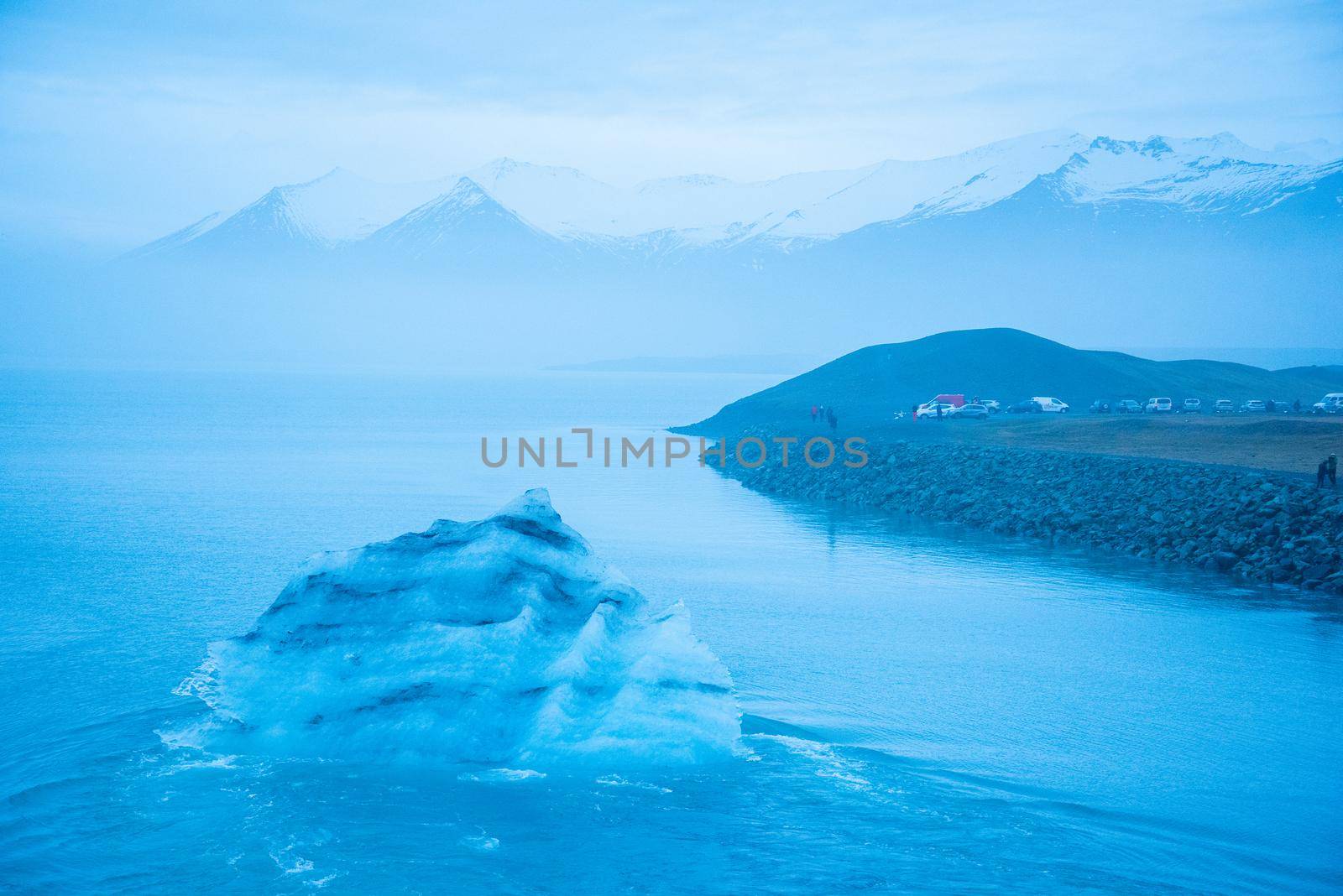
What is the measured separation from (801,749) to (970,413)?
191 feet

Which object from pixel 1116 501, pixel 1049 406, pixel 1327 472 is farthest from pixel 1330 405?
pixel 1327 472

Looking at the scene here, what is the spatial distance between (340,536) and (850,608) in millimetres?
18474

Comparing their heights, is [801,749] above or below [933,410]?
below

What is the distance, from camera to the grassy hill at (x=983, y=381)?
88.2 metres

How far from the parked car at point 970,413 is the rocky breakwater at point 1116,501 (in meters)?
14.3

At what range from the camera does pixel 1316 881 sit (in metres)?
13.0

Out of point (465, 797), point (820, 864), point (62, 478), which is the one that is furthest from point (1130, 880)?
point (62, 478)

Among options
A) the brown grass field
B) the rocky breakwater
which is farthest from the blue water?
the brown grass field

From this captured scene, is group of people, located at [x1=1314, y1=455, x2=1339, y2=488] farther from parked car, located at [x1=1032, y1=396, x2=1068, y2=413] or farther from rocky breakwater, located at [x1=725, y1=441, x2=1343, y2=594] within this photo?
parked car, located at [x1=1032, y1=396, x2=1068, y2=413]

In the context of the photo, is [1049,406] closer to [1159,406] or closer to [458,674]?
[1159,406]

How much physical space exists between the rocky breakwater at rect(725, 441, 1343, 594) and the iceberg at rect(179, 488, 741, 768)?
72.6 ft

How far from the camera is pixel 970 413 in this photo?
7169 centimetres

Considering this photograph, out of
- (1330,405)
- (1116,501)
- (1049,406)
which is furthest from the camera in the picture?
(1049,406)

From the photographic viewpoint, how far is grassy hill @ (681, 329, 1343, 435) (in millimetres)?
88250
